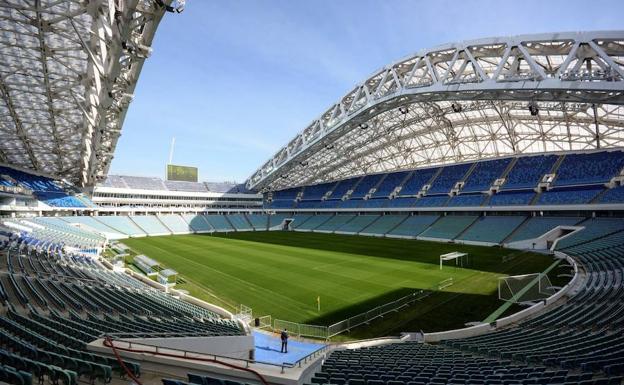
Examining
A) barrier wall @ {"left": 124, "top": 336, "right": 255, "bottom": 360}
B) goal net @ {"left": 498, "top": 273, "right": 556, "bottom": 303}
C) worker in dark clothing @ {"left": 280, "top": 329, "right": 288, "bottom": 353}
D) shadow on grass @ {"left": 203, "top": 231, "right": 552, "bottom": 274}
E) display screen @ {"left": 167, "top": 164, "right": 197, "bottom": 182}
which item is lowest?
worker in dark clothing @ {"left": 280, "top": 329, "right": 288, "bottom": 353}

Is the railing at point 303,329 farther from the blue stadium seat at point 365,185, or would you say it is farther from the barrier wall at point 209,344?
the blue stadium seat at point 365,185

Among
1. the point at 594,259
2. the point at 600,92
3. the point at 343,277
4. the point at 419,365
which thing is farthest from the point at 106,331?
the point at 594,259

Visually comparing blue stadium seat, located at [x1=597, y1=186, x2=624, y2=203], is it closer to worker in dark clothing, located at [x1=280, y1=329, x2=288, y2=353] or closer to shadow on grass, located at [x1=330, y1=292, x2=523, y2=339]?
shadow on grass, located at [x1=330, y1=292, x2=523, y2=339]

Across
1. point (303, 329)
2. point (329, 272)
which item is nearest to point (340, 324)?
point (303, 329)

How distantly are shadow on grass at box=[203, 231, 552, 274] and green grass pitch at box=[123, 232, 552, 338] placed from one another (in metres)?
0.08

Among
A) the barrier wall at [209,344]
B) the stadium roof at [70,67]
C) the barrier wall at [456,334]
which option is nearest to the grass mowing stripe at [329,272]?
the barrier wall at [456,334]

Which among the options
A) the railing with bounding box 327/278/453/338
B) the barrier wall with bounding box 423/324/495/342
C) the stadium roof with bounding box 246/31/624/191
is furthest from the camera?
the stadium roof with bounding box 246/31/624/191

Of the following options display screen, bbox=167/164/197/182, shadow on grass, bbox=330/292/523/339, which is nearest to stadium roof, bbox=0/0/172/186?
shadow on grass, bbox=330/292/523/339

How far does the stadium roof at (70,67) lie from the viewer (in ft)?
40.7

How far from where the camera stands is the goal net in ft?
65.2

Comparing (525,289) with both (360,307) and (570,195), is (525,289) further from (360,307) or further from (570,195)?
(570,195)

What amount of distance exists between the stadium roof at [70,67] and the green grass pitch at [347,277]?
13.8 meters

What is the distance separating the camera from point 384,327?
17797 millimetres

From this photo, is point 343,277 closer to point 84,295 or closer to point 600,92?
point 84,295
